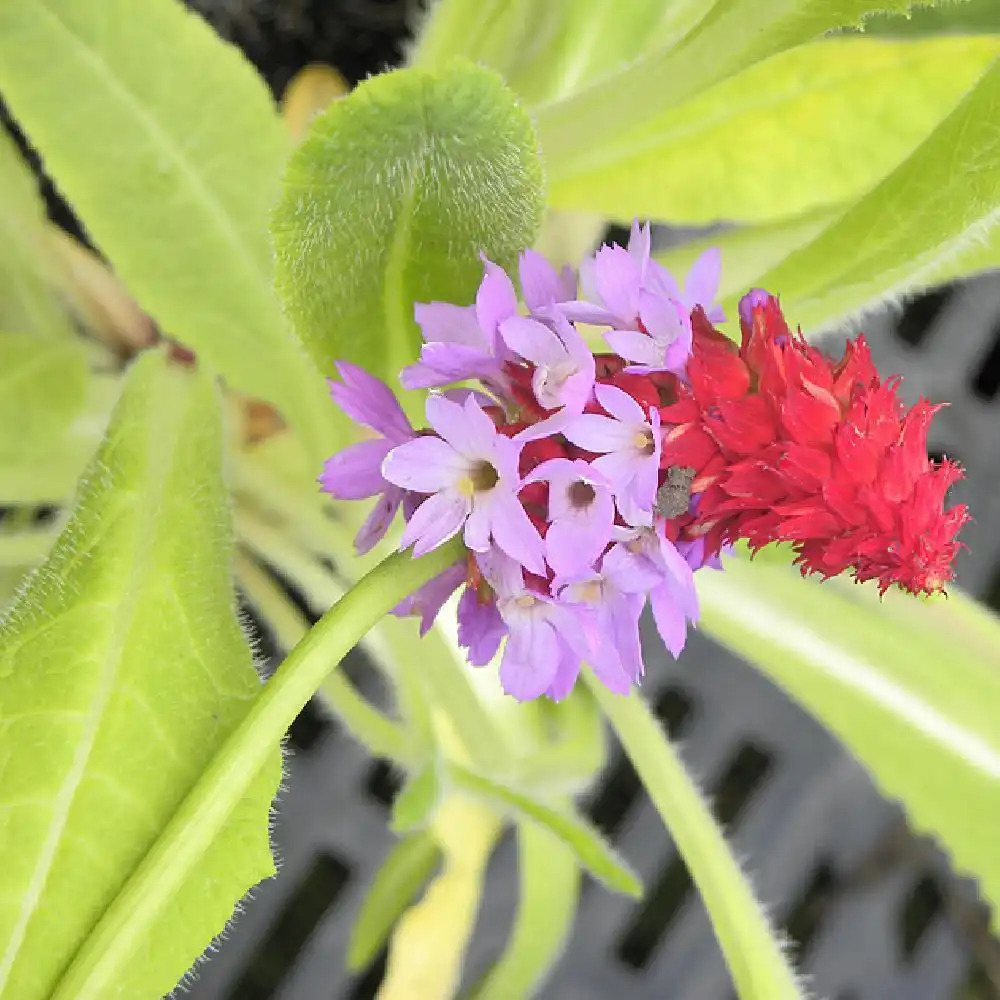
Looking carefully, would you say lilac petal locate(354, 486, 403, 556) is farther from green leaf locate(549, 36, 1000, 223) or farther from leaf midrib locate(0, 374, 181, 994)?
green leaf locate(549, 36, 1000, 223)

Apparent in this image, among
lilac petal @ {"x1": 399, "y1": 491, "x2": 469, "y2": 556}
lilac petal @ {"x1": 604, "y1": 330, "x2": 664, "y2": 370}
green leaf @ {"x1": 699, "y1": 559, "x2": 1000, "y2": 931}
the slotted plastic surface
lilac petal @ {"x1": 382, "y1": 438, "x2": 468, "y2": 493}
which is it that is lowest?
the slotted plastic surface

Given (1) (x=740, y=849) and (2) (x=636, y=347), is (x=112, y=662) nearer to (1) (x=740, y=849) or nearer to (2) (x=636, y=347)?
(2) (x=636, y=347)

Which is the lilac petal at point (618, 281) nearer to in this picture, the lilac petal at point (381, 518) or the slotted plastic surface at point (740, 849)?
the lilac petal at point (381, 518)

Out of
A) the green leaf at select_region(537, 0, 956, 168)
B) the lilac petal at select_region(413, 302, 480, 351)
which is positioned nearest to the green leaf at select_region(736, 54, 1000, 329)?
the green leaf at select_region(537, 0, 956, 168)

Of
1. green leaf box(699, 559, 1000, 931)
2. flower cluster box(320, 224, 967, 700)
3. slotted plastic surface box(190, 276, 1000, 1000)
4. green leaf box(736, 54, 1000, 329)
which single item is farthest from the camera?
slotted plastic surface box(190, 276, 1000, 1000)

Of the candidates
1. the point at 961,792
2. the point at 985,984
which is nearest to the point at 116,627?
the point at 961,792

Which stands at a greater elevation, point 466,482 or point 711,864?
point 466,482

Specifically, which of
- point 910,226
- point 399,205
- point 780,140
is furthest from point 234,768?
point 780,140

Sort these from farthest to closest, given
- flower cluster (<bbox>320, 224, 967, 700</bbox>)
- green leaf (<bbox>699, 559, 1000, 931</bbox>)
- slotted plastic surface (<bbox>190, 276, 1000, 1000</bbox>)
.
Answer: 1. slotted plastic surface (<bbox>190, 276, 1000, 1000</bbox>)
2. green leaf (<bbox>699, 559, 1000, 931</bbox>)
3. flower cluster (<bbox>320, 224, 967, 700</bbox>)
